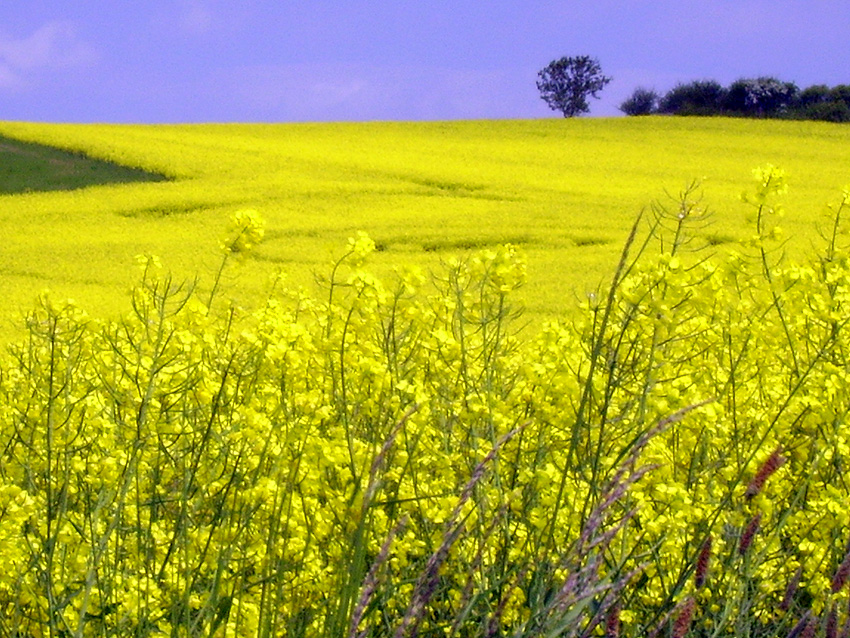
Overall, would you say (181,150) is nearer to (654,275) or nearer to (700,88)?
(654,275)

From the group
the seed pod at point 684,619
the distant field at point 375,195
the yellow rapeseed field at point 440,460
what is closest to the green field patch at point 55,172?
the distant field at point 375,195

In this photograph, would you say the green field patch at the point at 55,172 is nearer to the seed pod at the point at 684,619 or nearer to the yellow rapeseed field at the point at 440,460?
the yellow rapeseed field at the point at 440,460

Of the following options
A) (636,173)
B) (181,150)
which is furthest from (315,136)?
(636,173)

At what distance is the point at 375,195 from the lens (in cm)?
2431

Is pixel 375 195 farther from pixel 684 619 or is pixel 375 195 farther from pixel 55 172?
pixel 684 619

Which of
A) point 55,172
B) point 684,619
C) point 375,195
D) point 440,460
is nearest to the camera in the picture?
point 684,619

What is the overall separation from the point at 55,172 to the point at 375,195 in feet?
25.3

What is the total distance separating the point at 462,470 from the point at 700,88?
54362 millimetres

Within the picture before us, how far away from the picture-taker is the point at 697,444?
3619mm

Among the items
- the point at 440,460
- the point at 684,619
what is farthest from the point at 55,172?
the point at 684,619

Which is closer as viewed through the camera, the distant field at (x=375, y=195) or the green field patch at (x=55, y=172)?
the distant field at (x=375, y=195)

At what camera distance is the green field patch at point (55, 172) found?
25.7m

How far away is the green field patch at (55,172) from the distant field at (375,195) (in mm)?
100

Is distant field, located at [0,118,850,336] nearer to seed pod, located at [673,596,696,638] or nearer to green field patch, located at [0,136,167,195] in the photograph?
green field patch, located at [0,136,167,195]
